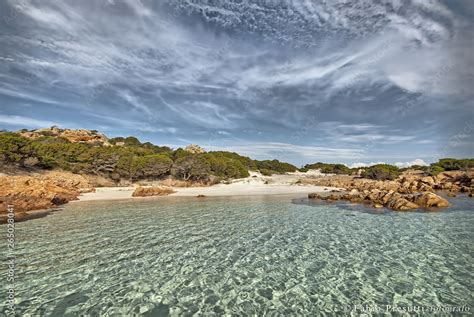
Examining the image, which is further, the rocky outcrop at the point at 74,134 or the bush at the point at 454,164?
the rocky outcrop at the point at 74,134

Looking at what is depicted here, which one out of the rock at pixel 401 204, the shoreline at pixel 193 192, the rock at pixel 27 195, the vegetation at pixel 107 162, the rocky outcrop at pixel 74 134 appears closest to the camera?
the rock at pixel 401 204

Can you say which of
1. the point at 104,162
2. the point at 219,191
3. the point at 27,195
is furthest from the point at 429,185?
the point at 104,162

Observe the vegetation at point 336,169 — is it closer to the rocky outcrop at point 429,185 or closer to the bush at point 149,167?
the rocky outcrop at point 429,185

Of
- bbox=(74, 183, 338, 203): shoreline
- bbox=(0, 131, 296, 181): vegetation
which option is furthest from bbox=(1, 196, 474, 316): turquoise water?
bbox=(0, 131, 296, 181): vegetation

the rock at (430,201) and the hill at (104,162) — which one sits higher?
the hill at (104,162)

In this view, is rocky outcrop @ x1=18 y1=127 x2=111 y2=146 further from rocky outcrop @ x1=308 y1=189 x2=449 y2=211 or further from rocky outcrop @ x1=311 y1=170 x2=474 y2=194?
rocky outcrop @ x1=308 y1=189 x2=449 y2=211

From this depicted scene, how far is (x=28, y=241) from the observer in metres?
14.3

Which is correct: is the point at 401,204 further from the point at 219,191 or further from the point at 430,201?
the point at 219,191

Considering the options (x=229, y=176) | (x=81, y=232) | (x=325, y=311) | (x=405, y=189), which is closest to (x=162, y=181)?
(x=229, y=176)

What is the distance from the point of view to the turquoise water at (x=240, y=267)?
298 inches

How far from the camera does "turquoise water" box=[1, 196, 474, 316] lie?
7578mm

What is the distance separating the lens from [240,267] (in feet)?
34.3

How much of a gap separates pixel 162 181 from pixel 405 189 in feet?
159

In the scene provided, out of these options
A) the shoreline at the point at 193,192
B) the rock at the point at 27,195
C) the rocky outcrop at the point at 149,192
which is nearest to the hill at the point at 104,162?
the shoreline at the point at 193,192
